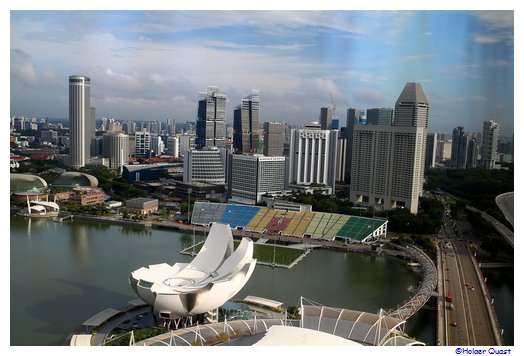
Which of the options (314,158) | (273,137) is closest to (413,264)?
(314,158)

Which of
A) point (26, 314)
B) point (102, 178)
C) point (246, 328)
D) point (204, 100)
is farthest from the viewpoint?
point (204, 100)

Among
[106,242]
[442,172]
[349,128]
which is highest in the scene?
[349,128]

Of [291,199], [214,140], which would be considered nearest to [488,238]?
[291,199]

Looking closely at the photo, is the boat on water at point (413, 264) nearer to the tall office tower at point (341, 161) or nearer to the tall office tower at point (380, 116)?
the tall office tower at point (380, 116)

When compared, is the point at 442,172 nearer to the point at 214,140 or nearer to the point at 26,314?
the point at 214,140

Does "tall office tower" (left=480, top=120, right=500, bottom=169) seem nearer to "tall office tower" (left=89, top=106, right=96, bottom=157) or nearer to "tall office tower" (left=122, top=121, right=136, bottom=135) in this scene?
"tall office tower" (left=89, top=106, right=96, bottom=157)

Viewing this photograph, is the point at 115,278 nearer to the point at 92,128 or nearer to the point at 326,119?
the point at 326,119

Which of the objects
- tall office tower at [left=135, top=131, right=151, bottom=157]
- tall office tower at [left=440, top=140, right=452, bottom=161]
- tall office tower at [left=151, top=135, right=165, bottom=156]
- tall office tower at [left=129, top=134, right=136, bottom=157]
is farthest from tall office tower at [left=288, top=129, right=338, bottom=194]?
tall office tower at [left=151, top=135, right=165, bottom=156]

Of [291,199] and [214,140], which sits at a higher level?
[214,140]
